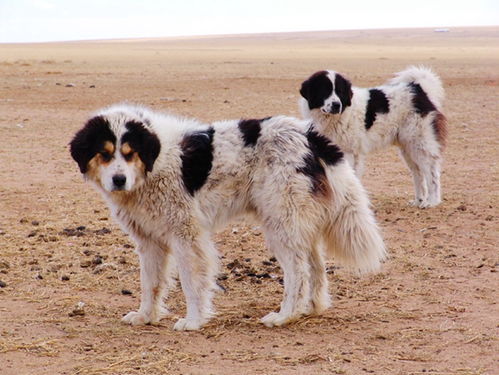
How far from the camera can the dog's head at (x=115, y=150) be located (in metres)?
5.66

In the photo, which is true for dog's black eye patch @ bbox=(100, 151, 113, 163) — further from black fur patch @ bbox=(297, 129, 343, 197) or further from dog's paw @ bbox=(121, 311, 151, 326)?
black fur patch @ bbox=(297, 129, 343, 197)

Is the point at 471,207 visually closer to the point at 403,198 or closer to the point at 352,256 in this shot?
the point at 403,198

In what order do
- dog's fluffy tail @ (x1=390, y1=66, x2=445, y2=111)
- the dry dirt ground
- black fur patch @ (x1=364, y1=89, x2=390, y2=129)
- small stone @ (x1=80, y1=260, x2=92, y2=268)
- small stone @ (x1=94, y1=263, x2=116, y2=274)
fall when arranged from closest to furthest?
the dry dirt ground, small stone @ (x1=94, y1=263, x2=116, y2=274), small stone @ (x1=80, y1=260, x2=92, y2=268), black fur patch @ (x1=364, y1=89, x2=390, y2=129), dog's fluffy tail @ (x1=390, y1=66, x2=445, y2=111)

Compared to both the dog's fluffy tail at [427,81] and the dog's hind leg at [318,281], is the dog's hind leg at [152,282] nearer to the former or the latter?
the dog's hind leg at [318,281]

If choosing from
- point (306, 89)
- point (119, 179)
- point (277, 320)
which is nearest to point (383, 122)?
point (306, 89)

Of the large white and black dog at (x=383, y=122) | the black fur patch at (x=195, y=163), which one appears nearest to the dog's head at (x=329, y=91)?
the large white and black dog at (x=383, y=122)

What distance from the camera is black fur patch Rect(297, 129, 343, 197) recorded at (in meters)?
5.94

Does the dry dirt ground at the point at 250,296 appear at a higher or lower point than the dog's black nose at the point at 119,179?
lower

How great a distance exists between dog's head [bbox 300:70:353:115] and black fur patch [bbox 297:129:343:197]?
4.28 metres

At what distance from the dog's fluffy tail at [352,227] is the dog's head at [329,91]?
4307 mm

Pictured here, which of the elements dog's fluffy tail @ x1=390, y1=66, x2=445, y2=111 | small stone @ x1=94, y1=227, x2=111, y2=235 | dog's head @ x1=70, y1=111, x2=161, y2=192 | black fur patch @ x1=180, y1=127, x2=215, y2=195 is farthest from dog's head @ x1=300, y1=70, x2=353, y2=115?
dog's head @ x1=70, y1=111, x2=161, y2=192

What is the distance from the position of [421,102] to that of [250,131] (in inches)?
204

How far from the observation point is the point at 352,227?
6.06m

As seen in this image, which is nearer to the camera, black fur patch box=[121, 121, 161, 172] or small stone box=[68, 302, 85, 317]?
black fur patch box=[121, 121, 161, 172]
